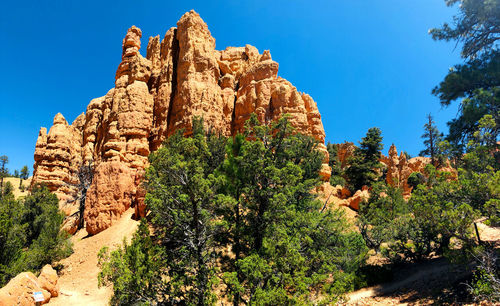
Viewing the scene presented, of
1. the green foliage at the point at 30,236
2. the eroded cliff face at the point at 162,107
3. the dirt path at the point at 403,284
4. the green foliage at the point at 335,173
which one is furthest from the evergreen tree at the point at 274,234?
the green foliage at the point at 335,173

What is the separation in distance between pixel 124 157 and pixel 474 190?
28703 mm

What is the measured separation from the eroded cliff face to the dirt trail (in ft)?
24.4

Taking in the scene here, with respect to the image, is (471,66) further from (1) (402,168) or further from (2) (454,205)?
(1) (402,168)

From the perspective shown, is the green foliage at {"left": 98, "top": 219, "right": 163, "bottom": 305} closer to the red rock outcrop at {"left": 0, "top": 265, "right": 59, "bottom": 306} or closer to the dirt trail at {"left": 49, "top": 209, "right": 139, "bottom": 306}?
the dirt trail at {"left": 49, "top": 209, "right": 139, "bottom": 306}

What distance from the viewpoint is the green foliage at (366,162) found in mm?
34250

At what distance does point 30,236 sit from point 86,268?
25.4 feet

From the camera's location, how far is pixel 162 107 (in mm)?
31609

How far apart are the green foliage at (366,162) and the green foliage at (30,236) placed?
32.7 meters

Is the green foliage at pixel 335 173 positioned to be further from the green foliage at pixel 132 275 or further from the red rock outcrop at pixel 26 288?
the red rock outcrop at pixel 26 288

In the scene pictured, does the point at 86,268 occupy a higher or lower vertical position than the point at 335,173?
lower

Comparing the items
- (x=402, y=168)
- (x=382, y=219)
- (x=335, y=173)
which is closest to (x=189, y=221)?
(x=382, y=219)

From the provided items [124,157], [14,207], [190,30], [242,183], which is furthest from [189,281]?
[190,30]

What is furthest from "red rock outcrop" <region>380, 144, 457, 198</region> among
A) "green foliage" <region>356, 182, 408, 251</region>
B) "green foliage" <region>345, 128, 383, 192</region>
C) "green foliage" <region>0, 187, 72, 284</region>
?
"green foliage" <region>0, 187, 72, 284</region>

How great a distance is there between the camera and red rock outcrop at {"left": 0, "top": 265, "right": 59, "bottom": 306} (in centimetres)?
1159
